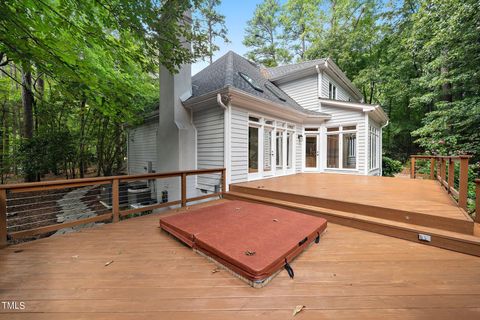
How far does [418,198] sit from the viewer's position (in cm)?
375

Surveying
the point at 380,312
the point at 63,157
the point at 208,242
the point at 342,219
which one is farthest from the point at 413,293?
the point at 63,157

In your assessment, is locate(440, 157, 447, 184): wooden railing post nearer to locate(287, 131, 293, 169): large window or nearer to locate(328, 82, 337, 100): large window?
locate(287, 131, 293, 169): large window

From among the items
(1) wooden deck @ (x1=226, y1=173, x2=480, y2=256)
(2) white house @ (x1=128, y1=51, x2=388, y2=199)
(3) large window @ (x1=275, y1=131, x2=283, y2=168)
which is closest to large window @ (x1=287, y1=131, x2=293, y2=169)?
(2) white house @ (x1=128, y1=51, x2=388, y2=199)

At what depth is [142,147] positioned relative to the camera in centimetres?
968

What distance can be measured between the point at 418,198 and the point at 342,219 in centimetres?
173

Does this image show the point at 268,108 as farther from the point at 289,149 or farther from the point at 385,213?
the point at 385,213

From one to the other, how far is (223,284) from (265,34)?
68.8 ft

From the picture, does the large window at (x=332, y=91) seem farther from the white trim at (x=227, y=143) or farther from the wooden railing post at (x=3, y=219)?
the wooden railing post at (x=3, y=219)

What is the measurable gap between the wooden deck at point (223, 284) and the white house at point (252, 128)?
350 centimetres

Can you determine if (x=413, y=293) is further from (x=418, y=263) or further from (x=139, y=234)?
(x=139, y=234)

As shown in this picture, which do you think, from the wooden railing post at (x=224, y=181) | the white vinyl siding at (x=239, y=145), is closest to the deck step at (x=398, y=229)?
the wooden railing post at (x=224, y=181)

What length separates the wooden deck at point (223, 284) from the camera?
57.8 inches

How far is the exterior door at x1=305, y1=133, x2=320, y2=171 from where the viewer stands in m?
8.62

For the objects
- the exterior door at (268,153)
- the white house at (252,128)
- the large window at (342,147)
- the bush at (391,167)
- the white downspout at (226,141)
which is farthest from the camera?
the bush at (391,167)
